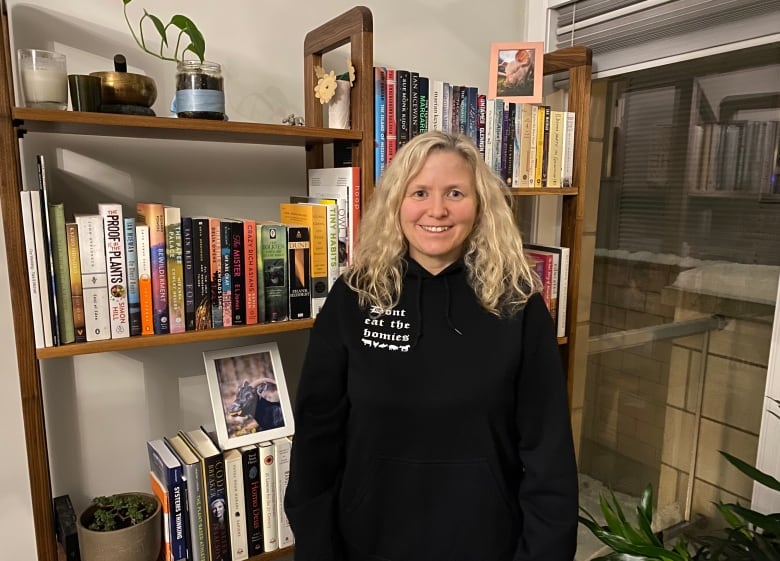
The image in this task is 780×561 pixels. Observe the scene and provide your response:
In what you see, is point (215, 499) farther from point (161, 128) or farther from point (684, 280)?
point (684, 280)

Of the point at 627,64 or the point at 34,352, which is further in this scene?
the point at 627,64

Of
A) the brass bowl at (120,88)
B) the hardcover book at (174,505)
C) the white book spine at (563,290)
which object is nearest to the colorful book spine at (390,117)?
the brass bowl at (120,88)

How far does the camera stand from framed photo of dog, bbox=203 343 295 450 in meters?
1.46

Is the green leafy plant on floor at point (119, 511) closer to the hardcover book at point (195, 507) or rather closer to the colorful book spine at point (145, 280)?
the hardcover book at point (195, 507)

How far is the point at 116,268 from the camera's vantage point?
1209mm

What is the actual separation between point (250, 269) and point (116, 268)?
11.1 inches

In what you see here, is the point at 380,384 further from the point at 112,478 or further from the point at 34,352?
the point at 112,478

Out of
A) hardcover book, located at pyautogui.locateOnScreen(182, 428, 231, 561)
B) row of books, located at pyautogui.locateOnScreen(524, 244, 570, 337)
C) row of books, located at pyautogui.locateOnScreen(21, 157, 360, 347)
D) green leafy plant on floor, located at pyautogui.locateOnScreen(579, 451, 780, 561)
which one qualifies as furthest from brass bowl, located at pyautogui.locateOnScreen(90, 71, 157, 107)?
green leafy plant on floor, located at pyautogui.locateOnScreen(579, 451, 780, 561)

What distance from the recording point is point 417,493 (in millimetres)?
1212

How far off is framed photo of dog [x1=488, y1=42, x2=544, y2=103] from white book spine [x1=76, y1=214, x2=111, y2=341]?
1129 millimetres

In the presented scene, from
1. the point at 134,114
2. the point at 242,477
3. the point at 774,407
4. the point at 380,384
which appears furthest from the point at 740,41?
the point at 242,477

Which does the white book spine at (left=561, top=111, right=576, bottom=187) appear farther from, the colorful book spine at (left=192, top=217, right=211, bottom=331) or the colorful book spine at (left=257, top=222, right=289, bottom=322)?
the colorful book spine at (left=192, top=217, right=211, bottom=331)

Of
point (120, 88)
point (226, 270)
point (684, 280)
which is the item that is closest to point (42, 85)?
point (120, 88)

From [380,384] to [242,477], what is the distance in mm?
498
